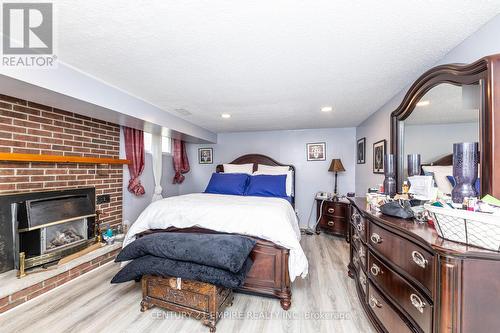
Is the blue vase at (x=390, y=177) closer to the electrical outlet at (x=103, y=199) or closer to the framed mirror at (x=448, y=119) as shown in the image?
the framed mirror at (x=448, y=119)

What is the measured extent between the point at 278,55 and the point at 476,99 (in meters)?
1.22

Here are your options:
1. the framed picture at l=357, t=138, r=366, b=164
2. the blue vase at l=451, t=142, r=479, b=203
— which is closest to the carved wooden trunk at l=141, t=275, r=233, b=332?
the blue vase at l=451, t=142, r=479, b=203

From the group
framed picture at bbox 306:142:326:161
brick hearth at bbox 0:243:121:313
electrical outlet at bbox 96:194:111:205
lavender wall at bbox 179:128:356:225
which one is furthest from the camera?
framed picture at bbox 306:142:326:161

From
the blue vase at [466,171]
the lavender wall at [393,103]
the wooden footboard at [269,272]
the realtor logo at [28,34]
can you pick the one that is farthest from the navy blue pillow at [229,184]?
the blue vase at [466,171]

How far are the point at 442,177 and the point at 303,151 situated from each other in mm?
3051

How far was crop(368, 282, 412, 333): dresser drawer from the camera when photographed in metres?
1.28

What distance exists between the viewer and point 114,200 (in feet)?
10.6

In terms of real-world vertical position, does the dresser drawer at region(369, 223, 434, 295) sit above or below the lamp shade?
below

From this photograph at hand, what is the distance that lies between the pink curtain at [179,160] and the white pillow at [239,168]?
1.05 metres

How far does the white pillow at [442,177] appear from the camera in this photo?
1.43 metres

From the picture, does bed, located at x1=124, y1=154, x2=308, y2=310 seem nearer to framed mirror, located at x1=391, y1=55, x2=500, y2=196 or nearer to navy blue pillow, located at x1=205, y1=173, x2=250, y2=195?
navy blue pillow, located at x1=205, y1=173, x2=250, y2=195

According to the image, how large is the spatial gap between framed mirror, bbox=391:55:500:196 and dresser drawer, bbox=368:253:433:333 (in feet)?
2.13

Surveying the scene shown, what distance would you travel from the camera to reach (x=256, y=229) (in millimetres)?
2127

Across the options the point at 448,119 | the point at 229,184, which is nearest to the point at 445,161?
the point at 448,119
